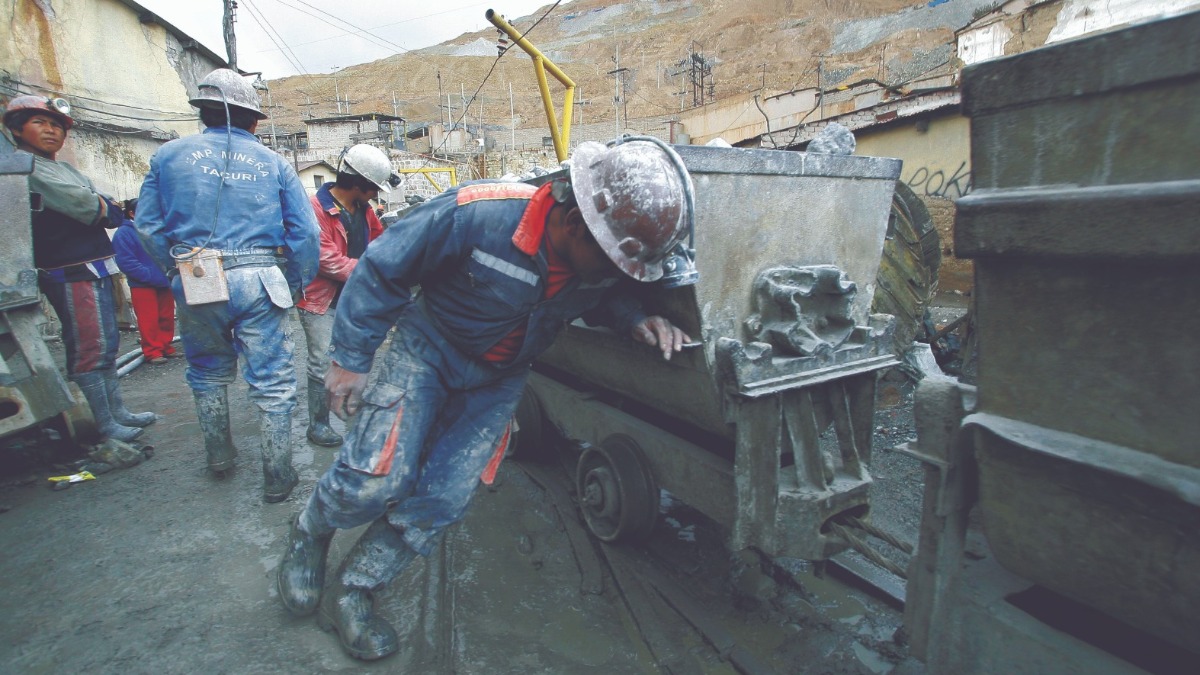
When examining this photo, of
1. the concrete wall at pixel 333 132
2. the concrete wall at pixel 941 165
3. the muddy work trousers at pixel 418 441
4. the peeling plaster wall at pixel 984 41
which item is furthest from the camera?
the concrete wall at pixel 333 132

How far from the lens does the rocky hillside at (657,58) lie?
143 feet

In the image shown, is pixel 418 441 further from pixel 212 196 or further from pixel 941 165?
pixel 941 165

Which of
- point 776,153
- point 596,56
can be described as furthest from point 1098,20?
point 596,56

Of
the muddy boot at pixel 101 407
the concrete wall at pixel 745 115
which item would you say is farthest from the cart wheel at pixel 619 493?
the concrete wall at pixel 745 115

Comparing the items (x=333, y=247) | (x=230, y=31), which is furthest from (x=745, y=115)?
(x=333, y=247)

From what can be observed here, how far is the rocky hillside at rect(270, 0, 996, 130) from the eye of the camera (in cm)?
4347

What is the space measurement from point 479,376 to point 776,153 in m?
1.35

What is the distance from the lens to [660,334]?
1990 millimetres

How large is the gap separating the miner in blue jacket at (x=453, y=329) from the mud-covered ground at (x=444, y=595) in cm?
26

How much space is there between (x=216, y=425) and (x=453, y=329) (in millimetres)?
1947

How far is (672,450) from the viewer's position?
2.38 metres

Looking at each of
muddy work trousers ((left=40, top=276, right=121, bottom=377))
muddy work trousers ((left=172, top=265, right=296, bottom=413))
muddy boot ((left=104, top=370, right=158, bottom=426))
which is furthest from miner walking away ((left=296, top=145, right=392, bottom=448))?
muddy boot ((left=104, top=370, right=158, bottom=426))

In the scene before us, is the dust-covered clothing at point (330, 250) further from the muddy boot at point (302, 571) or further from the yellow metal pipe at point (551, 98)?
the muddy boot at point (302, 571)

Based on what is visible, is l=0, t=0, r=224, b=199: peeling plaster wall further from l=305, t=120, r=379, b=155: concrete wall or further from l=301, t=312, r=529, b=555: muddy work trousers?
l=305, t=120, r=379, b=155: concrete wall
